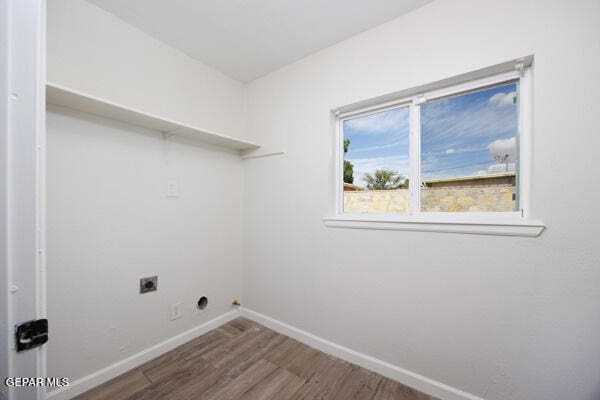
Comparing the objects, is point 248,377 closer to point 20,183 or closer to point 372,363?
point 372,363

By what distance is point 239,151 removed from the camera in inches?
96.3

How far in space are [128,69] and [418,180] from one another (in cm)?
217

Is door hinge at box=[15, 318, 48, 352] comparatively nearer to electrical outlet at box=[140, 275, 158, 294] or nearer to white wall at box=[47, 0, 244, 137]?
electrical outlet at box=[140, 275, 158, 294]

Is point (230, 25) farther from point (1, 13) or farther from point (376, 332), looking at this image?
point (376, 332)

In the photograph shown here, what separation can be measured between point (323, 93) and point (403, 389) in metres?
2.16

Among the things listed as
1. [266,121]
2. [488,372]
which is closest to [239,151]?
[266,121]

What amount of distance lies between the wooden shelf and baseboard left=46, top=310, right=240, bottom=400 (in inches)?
64.1

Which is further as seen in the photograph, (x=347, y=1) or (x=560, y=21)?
(x=347, y=1)

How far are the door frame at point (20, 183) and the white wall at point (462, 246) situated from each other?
1.60m

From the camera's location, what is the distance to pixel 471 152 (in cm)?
150

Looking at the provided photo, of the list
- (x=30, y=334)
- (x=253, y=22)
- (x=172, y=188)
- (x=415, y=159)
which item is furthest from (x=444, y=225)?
(x=172, y=188)

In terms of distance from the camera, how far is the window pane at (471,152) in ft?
4.58

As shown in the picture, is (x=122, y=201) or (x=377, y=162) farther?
(x=377, y=162)

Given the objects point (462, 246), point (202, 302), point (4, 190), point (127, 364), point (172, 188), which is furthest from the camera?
point (202, 302)
